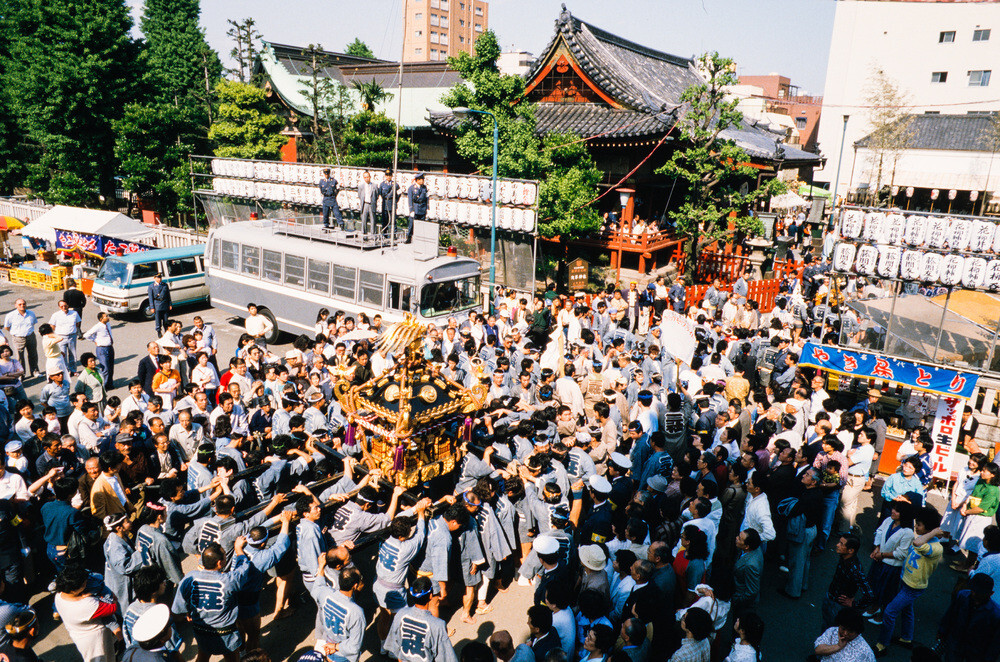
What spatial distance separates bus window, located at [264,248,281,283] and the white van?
3245 mm

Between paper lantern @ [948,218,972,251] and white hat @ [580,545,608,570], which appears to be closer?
white hat @ [580,545,608,570]

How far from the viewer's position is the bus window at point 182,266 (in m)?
19.1

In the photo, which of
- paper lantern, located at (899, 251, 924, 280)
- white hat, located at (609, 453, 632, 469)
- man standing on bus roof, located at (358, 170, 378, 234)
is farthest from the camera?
man standing on bus roof, located at (358, 170, 378, 234)

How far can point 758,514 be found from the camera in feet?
23.6

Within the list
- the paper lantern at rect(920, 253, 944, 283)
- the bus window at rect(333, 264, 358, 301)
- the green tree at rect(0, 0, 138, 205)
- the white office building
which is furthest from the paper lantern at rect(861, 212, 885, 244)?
the white office building

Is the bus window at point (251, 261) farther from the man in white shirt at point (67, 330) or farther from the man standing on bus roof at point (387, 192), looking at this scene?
the man in white shirt at point (67, 330)

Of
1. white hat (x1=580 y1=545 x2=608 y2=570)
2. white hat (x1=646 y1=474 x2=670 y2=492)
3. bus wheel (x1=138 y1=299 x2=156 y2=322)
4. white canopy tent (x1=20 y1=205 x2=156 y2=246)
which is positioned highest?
white canopy tent (x1=20 y1=205 x2=156 y2=246)

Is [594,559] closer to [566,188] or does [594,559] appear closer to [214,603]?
[214,603]

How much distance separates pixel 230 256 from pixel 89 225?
948 centimetres

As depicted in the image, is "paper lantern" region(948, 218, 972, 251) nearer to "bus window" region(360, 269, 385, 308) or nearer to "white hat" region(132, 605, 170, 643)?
"bus window" region(360, 269, 385, 308)

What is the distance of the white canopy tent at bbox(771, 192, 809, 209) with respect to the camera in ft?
120

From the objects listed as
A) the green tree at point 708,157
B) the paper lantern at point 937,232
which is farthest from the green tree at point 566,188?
the paper lantern at point 937,232

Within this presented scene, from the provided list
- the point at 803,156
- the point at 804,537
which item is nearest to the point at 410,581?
the point at 804,537

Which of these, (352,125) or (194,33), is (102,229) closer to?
(352,125)
